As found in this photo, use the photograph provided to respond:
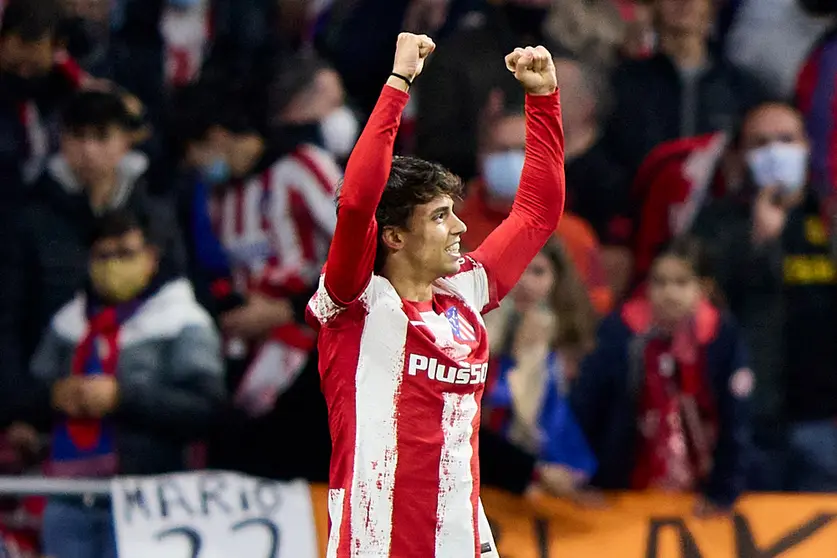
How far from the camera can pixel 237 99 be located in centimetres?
750

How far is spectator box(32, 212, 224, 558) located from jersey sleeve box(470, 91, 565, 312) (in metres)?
2.26

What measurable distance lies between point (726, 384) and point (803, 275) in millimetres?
1292

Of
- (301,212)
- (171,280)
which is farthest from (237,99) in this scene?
(171,280)

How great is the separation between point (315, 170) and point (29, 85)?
1.36 m

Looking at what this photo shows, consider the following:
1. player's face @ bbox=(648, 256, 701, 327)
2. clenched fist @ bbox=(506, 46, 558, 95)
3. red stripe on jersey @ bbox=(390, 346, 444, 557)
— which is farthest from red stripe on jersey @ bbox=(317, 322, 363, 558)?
player's face @ bbox=(648, 256, 701, 327)

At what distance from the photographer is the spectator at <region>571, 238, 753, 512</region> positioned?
624cm

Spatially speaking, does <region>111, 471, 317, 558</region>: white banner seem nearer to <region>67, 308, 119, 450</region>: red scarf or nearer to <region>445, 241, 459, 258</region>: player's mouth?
<region>67, 308, 119, 450</region>: red scarf

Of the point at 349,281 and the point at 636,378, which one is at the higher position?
the point at 349,281

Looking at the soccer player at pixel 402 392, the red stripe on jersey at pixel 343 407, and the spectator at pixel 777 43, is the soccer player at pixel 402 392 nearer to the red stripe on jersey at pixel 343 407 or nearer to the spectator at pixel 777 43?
the red stripe on jersey at pixel 343 407

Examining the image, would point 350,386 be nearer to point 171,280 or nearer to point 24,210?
point 171,280

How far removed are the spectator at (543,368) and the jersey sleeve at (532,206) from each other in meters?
1.83

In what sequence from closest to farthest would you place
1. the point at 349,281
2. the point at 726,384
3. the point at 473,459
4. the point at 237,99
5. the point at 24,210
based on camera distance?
the point at 349,281, the point at 473,459, the point at 726,384, the point at 24,210, the point at 237,99

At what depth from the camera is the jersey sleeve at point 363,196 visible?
3.74 m

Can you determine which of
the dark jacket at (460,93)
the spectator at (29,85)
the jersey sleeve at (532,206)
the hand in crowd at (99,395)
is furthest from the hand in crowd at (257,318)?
the jersey sleeve at (532,206)
